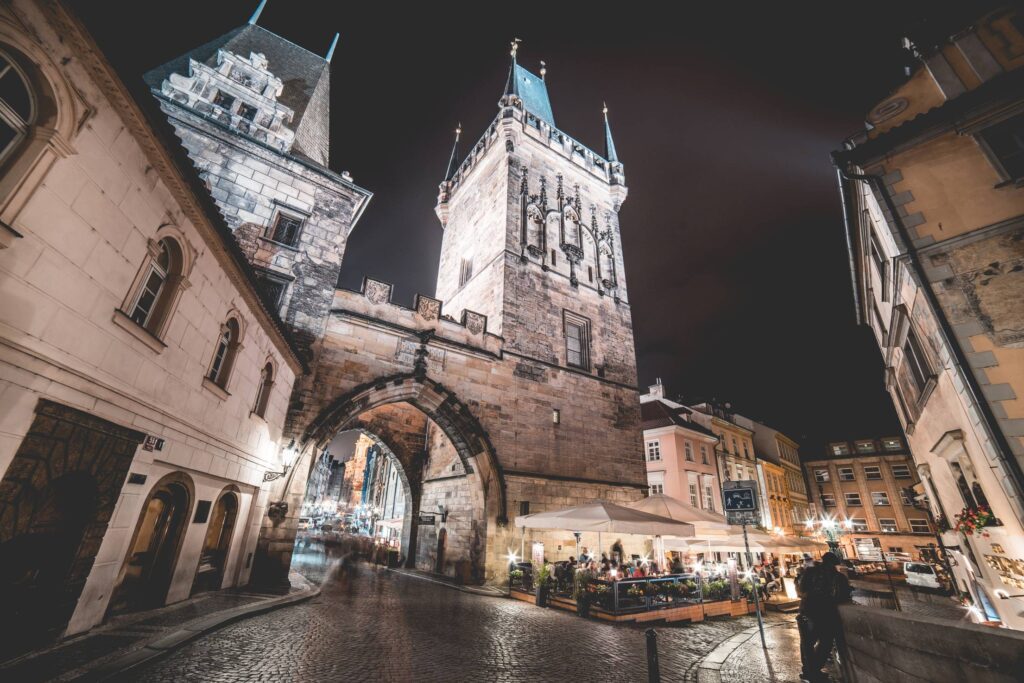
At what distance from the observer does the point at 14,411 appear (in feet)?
12.0

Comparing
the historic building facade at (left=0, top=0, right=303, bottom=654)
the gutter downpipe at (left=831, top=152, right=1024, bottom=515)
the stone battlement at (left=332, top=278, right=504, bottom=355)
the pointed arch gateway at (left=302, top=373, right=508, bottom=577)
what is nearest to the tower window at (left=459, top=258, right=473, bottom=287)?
the stone battlement at (left=332, top=278, right=504, bottom=355)

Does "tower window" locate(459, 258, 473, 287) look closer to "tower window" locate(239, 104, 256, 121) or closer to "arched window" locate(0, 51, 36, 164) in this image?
"tower window" locate(239, 104, 256, 121)

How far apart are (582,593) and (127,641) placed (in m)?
7.85

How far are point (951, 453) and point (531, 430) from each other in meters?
10.9

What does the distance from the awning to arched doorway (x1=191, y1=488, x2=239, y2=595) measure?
→ 728 centimetres

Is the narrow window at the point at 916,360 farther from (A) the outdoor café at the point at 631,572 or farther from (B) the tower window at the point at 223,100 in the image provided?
(B) the tower window at the point at 223,100

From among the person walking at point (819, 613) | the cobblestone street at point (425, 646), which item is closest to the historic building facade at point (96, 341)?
the cobblestone street at point (425, 646)

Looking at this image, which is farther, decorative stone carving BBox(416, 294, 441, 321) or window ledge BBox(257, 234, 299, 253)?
decorative stone carving BBox(416, 294, 441, 321)

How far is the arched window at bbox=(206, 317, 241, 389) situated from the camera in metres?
7.32

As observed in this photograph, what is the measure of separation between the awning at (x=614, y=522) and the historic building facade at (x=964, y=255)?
532 centimetres

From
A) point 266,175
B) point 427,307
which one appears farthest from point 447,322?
point 266,175

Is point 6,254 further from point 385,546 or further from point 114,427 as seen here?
point 385,546

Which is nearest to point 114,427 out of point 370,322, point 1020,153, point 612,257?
point 370,322

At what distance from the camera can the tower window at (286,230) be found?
1299cm
